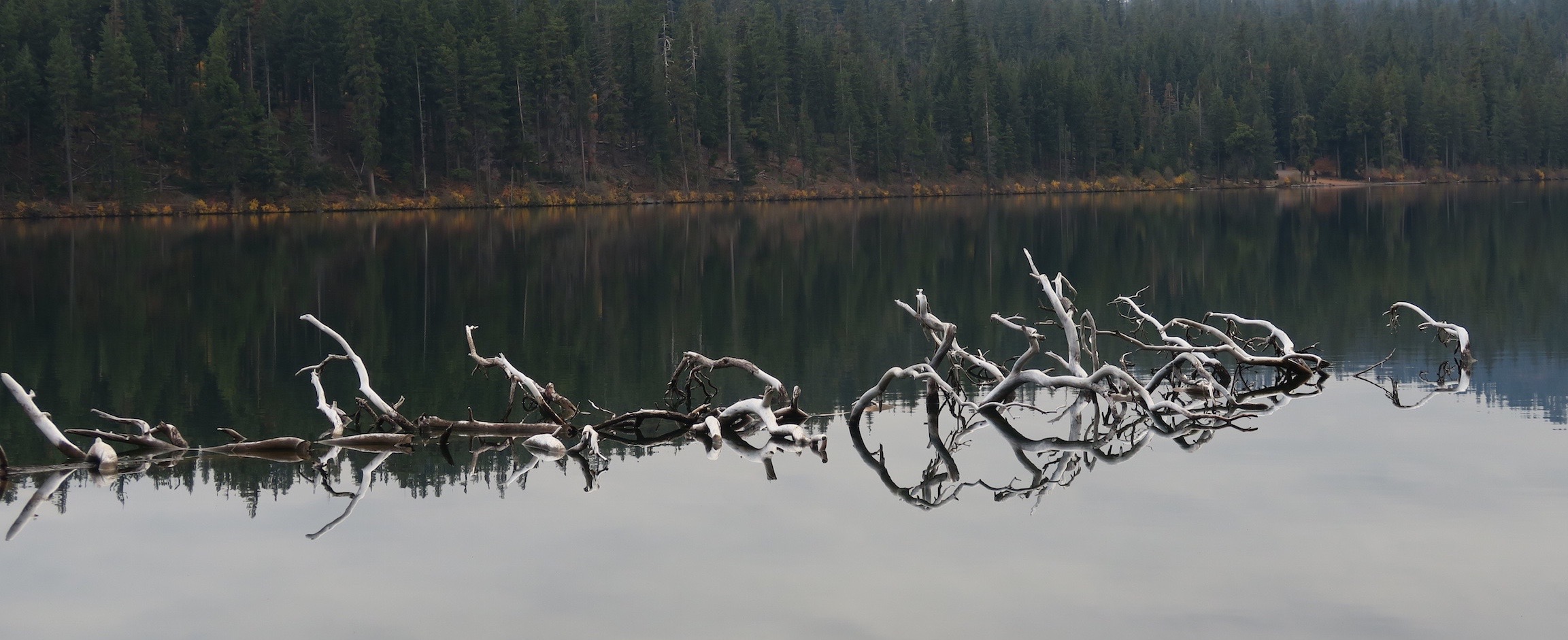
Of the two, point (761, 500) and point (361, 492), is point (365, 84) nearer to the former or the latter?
point (361, 492)

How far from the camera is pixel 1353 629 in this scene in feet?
34.0

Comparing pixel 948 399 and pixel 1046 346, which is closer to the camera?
pixel 948 399

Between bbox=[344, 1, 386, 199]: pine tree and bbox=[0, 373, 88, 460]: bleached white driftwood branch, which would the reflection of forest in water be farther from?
bbox=[344, 1, 386, 199]: pine tree

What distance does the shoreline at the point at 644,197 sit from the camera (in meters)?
82.8

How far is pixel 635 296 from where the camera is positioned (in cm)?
3559

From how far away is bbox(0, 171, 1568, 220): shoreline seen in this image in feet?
271

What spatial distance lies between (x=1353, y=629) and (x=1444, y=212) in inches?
2692

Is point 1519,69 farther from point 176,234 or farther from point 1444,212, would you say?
point 176,234

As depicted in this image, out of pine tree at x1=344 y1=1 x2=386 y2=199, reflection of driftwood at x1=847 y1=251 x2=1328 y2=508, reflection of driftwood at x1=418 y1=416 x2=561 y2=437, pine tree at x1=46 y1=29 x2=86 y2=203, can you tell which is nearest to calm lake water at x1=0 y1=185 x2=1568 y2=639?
reflection of driftwood at x1=847 y1=251 x2=1328 y2=508

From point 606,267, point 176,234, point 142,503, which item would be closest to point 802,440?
point 142,503

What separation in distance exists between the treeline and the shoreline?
109 centimetres

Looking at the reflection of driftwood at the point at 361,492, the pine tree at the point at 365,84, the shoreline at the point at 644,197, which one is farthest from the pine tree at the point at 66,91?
the reflection of driftwood at the point at 361,492

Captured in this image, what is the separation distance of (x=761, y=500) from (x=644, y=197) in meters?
89.3

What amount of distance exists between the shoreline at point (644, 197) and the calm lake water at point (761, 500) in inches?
2030
